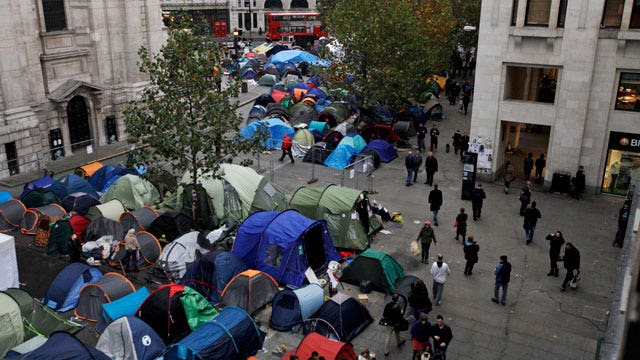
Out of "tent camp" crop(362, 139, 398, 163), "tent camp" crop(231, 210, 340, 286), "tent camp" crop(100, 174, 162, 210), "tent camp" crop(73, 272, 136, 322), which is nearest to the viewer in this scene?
"tent camp" crop(73, 272, 136, 322)

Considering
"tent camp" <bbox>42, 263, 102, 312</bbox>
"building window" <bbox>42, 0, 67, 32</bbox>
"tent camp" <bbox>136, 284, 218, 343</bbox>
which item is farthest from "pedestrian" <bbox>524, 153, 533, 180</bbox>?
"building window" <bbox>42, 0, 67, 32</bbox>

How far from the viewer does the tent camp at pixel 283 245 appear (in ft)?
58.4

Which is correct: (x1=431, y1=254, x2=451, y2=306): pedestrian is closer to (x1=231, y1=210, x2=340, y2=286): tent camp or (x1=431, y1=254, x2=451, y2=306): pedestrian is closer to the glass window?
(x1=231, y1=210, x2=340, y2=286): tent camp

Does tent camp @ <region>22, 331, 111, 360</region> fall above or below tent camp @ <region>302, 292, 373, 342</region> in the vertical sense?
above

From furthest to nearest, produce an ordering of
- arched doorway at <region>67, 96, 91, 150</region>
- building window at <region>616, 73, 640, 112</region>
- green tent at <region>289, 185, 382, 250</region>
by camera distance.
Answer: arched doorway at <region>67, 96, 91, 150</region> → building window at <region>616, 73, 640, 112</region> → green tent at <region>289, 185, 382, 250</region>

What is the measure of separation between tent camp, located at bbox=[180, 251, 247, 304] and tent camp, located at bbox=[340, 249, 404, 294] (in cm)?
338

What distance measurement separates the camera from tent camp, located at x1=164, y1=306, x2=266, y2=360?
44.2 ft

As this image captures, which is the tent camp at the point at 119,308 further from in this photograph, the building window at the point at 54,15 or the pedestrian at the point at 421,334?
the building window at the point at 54,15

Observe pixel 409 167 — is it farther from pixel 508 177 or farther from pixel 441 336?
pixel 441 336

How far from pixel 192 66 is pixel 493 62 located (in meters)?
13.0

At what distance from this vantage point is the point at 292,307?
1564 cm

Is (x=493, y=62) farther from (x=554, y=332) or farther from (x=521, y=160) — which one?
(x=554, y=332)

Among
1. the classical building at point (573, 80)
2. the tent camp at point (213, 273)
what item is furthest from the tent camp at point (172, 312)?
the classical building at point (573, 80)

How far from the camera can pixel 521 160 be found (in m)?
30.0
